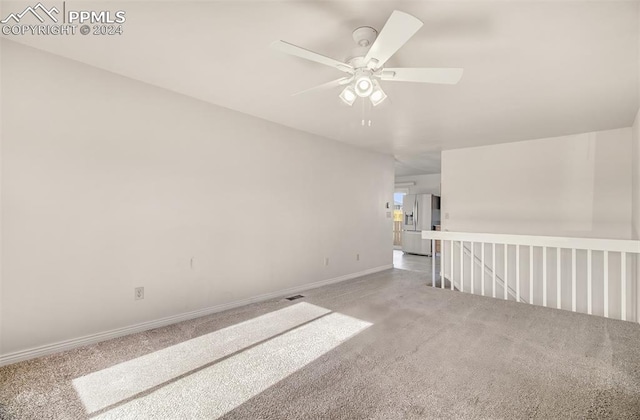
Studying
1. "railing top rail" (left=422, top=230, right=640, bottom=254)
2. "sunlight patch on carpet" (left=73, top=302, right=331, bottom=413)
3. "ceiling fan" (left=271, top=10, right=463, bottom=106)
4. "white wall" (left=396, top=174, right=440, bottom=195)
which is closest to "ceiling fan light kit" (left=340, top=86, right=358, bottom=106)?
"ceiling fan" (left=271, top=10, right=463, bottom=106)

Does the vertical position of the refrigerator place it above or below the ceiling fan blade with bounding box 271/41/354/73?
below

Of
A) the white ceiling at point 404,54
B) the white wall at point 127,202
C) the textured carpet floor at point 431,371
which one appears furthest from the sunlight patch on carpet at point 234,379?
the white ceiling at point 404,54

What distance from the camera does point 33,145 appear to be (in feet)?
7.25

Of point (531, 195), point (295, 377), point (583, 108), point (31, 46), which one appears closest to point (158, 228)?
point (31, 46)

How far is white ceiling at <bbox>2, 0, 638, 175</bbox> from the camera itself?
5.72 feet

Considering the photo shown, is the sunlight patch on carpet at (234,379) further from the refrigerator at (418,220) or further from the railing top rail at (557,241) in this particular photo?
the refrigerator at (418,220)

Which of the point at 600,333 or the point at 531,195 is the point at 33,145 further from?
the point at 531,195

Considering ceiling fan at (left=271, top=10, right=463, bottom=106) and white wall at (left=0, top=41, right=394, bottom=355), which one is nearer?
ceiling fan at (left=271, top=10, right=463, bottom=106)

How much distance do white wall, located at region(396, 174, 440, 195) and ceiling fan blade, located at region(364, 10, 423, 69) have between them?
728cm

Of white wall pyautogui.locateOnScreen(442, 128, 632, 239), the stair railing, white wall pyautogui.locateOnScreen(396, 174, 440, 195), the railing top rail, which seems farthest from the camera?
white wall pyautogui.locateOnScreen(396, 174, 440, 195)

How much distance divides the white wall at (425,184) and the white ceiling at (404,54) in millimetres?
4687

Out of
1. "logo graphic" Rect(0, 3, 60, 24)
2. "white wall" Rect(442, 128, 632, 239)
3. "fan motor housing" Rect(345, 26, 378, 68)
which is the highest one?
"logo graphic" Rect(0, 3, 60, 24)

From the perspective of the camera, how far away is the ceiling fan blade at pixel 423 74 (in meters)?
1.83

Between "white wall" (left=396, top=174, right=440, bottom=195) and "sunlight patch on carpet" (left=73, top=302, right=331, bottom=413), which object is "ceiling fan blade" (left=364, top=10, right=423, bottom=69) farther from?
"white wall" (left=396, top=174, right=440, bottom=195)
